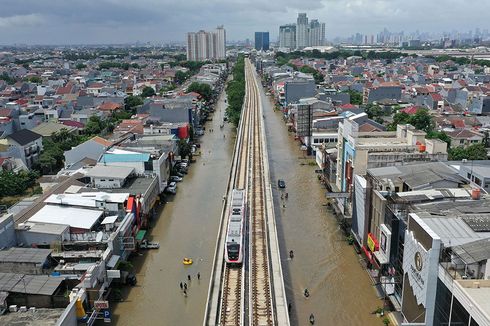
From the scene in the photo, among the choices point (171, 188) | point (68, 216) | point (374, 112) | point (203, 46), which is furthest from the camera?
point (203, 46)

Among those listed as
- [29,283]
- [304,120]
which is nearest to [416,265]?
[29,283]

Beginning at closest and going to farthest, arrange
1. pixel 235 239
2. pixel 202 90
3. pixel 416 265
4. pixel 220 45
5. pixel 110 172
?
pixel 416 265 < pixel 235 239 < pixel 110 172 < pixel 202 90 < pixel 220 45

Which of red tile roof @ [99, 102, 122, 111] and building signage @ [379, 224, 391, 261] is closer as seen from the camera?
building signage @ [379, 224, 391, 261]

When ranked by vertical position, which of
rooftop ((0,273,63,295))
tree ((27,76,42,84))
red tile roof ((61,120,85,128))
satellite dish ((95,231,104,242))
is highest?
tree ((27,76,42,84))

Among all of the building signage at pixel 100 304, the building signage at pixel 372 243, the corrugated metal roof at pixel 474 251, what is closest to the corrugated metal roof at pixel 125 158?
the building signage at pixel 100 304

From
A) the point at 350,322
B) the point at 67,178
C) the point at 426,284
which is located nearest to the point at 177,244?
the point at 67,178

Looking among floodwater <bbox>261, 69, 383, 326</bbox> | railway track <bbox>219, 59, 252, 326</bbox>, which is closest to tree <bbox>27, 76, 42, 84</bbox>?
floodwater <bbox>261, 69, 383, 326</bbox>

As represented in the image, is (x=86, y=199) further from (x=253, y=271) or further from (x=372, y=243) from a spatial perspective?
(x=372, y=243)

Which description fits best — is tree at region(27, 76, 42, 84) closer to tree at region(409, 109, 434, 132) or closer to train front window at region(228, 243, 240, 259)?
tree at region(409, 109, 434, 132)
